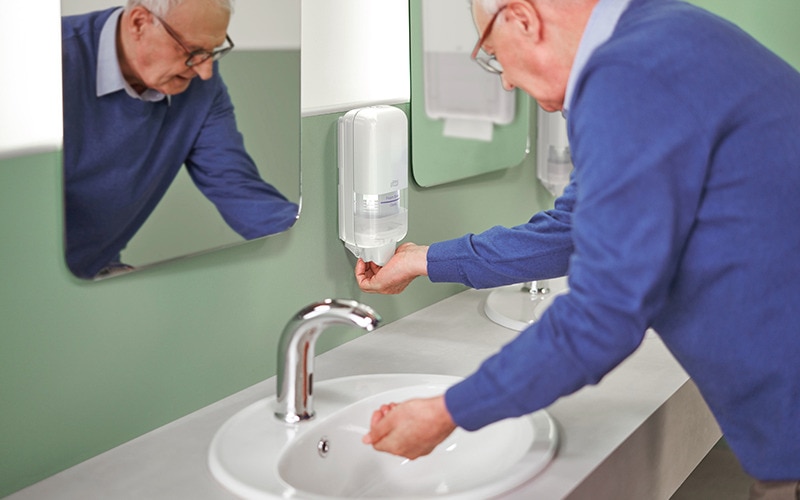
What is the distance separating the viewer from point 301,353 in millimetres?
1407

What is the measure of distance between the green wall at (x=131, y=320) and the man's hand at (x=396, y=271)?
4 cm

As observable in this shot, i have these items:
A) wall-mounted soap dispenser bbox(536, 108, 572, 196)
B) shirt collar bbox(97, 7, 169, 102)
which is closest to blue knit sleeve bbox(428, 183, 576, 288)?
shirt collar bbox(97, 7, 169, 102)

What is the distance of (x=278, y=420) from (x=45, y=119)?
0.53 meters

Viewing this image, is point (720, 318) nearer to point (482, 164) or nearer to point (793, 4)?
point (482, 164)

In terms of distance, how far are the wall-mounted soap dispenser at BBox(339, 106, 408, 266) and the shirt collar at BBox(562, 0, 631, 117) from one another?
538 mm

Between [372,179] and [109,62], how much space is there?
0.54 m

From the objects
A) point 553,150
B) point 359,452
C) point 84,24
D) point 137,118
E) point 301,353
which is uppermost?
point 84,24

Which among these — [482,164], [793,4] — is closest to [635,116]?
[482,164]

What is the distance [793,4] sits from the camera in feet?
9.04

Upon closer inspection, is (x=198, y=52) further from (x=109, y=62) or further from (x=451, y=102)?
(x=451, y=102)

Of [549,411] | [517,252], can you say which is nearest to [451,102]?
[517,252]

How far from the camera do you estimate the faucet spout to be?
4.41ft

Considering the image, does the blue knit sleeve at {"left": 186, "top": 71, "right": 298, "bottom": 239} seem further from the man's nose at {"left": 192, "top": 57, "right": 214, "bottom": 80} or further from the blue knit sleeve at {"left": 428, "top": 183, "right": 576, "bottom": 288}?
the blue knit sleeve at {"left": 428, "top": 183, "right": 576, "bottom": 288}

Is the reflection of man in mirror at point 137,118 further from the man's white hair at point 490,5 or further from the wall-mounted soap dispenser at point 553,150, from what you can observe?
the wall-mounted soap dispenser at point 553,150
